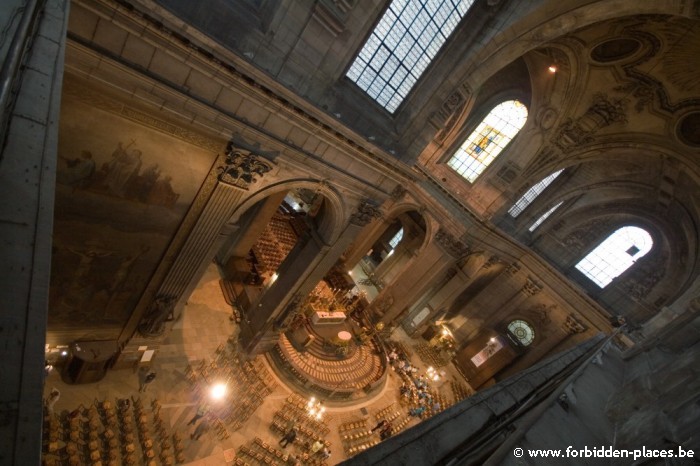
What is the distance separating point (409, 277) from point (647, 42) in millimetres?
14406

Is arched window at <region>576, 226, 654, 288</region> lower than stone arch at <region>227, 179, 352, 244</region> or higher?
higher

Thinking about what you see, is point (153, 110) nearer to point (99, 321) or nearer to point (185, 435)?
point (99, 321)

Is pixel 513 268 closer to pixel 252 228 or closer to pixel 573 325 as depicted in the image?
pixel 573 325

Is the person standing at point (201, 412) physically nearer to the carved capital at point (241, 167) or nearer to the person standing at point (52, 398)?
the person standing at point (52, 398)

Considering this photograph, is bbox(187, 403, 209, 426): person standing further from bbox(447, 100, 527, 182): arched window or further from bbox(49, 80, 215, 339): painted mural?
bbox(447, 100, 527, 182): arched window

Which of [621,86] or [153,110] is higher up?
[621,86]

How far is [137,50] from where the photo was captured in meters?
5.90

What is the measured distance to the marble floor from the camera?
9188 millimetres

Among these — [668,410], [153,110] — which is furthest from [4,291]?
[153,110]

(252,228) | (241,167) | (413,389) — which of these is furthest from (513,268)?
(241,167)

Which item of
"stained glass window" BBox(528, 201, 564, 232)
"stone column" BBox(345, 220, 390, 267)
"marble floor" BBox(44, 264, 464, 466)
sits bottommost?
"marble floor" BBox(44, 264, 464, 466)

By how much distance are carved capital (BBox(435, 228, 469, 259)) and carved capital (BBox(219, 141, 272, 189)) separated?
1179 centimetres

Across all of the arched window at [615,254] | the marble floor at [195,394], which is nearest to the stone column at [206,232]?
the marble floor at [195,394]

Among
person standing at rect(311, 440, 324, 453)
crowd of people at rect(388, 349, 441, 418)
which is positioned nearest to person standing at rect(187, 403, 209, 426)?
person standing at rect(311, 440, 324, 453)
